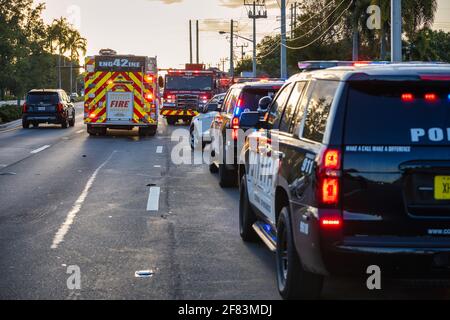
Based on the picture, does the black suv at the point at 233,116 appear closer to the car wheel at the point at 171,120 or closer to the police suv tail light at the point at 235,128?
the police suv tail light at the point at 235,128

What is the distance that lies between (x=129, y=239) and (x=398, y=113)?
4.76m

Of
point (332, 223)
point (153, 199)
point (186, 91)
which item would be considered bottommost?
point (153, 199)

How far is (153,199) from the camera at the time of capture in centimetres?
1333

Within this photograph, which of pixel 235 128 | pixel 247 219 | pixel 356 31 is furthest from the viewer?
pixel 356 31

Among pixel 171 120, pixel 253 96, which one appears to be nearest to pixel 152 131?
pixel 171 120

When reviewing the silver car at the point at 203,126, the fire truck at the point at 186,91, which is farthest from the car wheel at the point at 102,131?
the fire truck at the point at 186,91

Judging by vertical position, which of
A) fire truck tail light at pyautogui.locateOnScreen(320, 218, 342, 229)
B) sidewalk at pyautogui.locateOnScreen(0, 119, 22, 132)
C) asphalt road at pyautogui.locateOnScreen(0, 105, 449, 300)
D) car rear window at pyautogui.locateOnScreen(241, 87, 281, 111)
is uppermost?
car rear window at pyautogui.locateOnScreen(241, 87, 281, 111)

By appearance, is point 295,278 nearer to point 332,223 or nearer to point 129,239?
point 332,223

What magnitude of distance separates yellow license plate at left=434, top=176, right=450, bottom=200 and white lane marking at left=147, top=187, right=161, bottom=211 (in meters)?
6.88

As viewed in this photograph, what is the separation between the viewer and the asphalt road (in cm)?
726

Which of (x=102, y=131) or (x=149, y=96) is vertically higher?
(x=149, y=96)

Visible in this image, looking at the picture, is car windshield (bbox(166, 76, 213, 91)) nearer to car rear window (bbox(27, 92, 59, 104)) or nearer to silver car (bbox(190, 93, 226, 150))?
car rear window (bbox(27, 92, 59, 104))

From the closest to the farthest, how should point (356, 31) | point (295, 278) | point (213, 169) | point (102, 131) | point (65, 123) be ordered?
point (295, 278) < point (213, 169) < point (102, 131) < point (65, 123) < point (356, 31)

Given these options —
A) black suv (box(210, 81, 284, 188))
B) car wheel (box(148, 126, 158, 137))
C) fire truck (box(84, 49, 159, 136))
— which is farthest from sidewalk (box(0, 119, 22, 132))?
black suv (box(210, 81, 284, 188))
